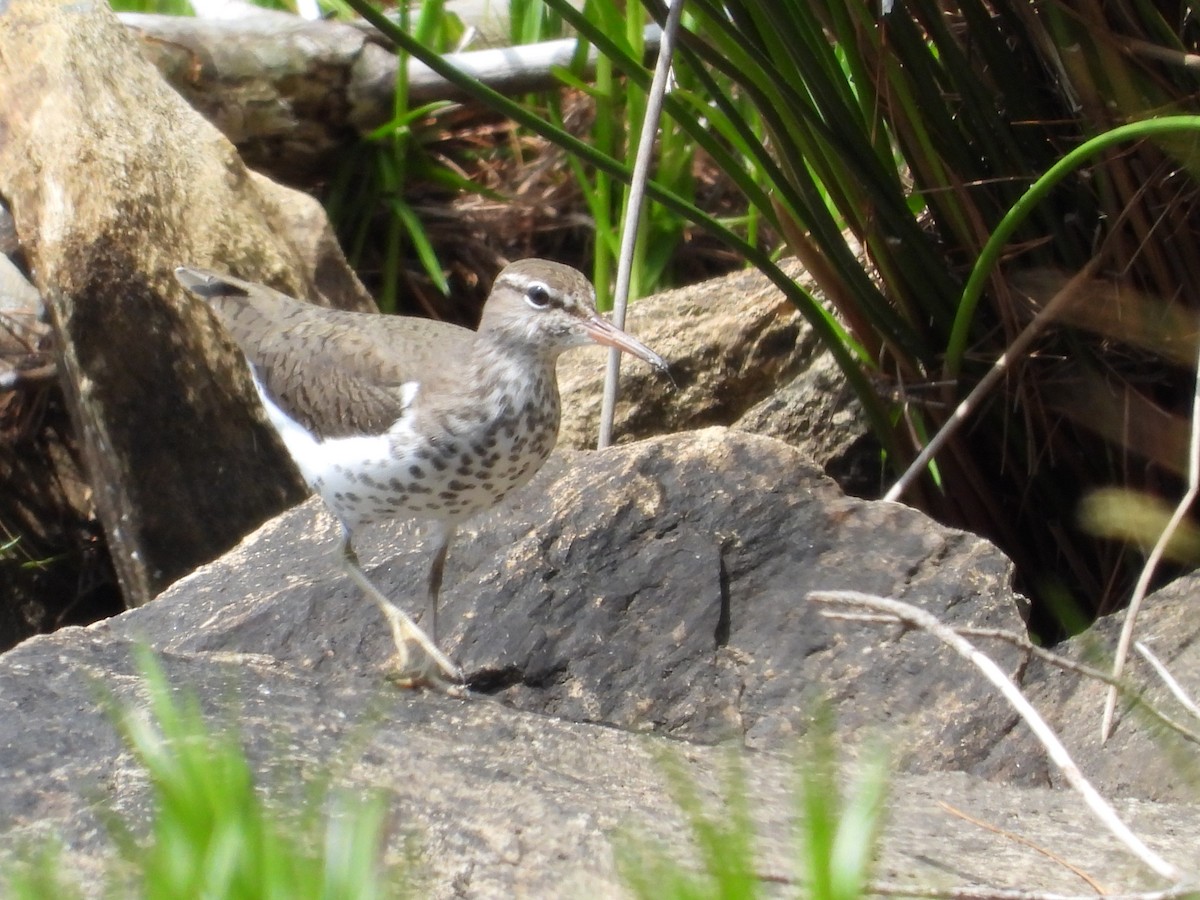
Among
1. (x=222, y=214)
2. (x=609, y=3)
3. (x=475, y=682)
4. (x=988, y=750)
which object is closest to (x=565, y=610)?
(x=475, y=682)

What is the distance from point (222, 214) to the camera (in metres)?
5.34

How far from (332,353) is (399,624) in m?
0.87

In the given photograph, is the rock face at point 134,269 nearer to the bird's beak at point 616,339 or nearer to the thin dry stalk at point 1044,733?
the bird's beak at point 616,339

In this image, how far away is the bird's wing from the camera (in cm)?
389

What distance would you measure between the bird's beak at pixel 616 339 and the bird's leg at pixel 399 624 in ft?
3.01

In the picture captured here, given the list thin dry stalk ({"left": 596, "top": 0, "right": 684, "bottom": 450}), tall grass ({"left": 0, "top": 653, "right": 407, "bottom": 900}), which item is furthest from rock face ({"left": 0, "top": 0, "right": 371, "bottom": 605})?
tall grass ({"left": 0, "top": 653, "right": 407, "bottom": 900})

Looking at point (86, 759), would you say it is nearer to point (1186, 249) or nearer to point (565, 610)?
point (565, 610)

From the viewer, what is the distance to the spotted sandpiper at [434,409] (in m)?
3.66

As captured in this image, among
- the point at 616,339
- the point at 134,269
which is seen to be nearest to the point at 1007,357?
the point at 616,339

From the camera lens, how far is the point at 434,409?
373 centimetres

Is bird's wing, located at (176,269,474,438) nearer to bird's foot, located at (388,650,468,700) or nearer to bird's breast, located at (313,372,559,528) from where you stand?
bird's breast, located at (313,372,559,528)

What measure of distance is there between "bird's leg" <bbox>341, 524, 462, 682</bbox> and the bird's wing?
362mm

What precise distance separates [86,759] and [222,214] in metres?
3.14

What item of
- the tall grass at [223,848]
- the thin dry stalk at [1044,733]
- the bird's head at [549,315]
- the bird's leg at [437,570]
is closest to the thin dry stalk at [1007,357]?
the bird's head at [549,315]
